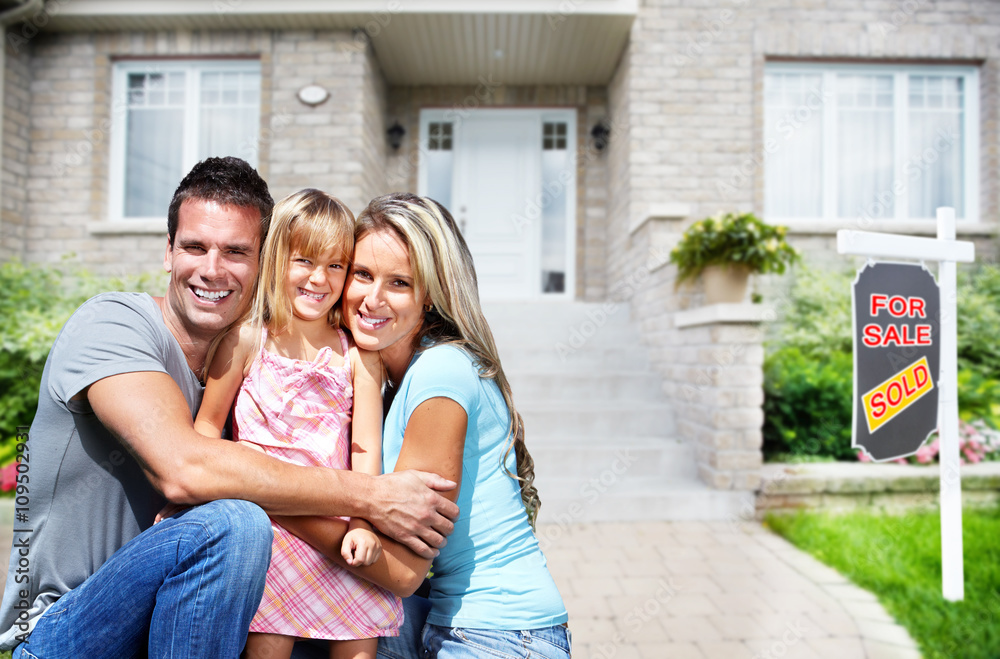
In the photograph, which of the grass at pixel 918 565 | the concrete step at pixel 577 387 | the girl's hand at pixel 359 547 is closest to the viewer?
the girl's hand at pixel 359 547

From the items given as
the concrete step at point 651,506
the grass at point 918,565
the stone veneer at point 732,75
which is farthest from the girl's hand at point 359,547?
the stone veneer at point 732,75

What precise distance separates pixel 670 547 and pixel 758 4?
590cm

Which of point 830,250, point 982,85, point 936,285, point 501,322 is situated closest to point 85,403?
point 936,285

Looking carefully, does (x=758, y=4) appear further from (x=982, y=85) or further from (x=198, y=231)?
(x=198, y=231)

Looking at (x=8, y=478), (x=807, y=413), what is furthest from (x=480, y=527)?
(x=8, y=478)

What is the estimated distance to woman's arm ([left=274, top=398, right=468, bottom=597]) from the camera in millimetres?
1260

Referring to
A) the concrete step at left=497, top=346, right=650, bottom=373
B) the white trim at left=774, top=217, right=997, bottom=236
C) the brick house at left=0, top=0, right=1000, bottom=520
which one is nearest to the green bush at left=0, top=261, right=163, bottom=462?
the brick house at left=0, top=0, right=1000, bottom=520

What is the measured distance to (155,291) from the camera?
5.59m

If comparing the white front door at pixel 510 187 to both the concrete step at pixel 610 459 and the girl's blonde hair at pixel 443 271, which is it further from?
the girl's blonde hair at pixel 443 271

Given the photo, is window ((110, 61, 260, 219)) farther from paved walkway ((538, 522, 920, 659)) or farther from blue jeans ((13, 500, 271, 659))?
blue jeans ((13, 500, 271, 659))

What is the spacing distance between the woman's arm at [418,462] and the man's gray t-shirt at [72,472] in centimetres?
38

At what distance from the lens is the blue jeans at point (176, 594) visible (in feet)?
3.66

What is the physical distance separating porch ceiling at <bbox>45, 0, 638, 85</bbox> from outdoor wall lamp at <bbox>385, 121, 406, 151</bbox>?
73 cm

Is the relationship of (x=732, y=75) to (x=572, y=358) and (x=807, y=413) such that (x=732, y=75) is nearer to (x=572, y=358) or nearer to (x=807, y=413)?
(x=572, y=358)
